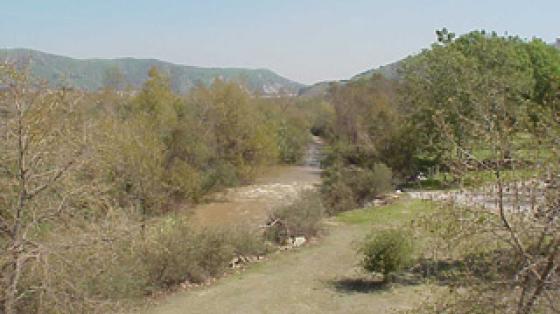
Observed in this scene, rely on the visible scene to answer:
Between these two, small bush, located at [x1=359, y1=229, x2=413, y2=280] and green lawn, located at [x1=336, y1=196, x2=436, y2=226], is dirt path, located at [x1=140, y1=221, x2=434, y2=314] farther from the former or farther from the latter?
green lawn, located at [x1=336, y1=196, x2=436, y2=226]

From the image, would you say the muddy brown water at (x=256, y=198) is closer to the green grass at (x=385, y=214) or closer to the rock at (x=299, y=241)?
the green grass at (x=385, y=214)

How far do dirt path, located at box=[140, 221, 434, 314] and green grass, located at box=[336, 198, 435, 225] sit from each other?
4.03m

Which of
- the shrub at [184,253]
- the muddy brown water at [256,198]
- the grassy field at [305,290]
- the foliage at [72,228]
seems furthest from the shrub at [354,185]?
the shrub at [184,253]

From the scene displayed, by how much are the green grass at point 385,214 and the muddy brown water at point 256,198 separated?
8.28 feet

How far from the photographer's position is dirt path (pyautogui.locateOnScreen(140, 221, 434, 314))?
12.4 meters

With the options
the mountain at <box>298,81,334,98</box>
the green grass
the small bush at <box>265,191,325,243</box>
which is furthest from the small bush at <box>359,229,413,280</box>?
the mountain at <box>298,81,334,98</box>

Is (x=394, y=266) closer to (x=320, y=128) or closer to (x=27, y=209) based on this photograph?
(x=27, y=209)

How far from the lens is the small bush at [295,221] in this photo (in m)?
18.1

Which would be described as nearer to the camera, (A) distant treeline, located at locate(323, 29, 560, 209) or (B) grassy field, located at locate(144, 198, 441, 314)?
(B) grassy field, located at locate(144, 198, 441, 314)

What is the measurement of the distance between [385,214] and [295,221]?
4.78m

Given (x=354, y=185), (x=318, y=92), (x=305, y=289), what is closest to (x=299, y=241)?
(x=305, y=289)

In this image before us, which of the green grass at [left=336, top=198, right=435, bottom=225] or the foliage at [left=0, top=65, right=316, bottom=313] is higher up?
the foliage at [left=0, top=65, right=316, bottom=313]

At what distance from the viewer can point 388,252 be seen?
1333cm

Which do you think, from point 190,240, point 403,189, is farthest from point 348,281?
point 403,189
